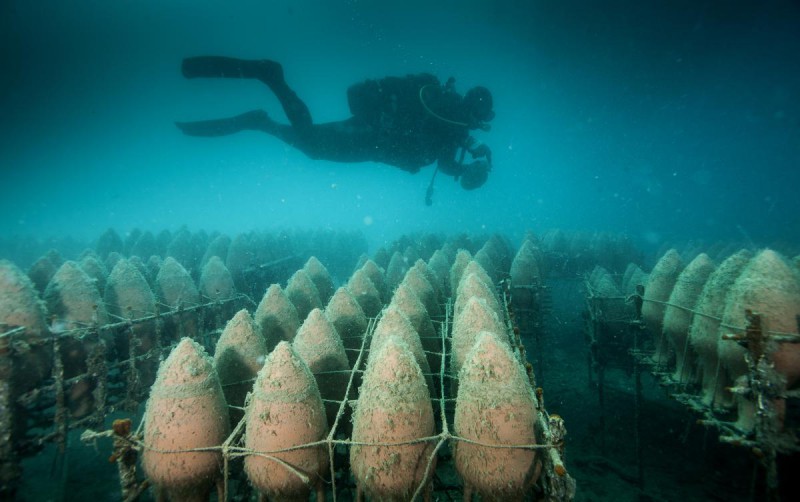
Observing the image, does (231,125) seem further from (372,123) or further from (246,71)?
(372,123)

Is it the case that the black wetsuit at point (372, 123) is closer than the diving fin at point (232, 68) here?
No

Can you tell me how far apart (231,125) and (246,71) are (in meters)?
4.75

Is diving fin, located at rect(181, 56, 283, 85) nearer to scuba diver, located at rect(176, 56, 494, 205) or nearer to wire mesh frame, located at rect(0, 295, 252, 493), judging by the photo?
scuba diver, located at rect(176, 56, 494, 205)

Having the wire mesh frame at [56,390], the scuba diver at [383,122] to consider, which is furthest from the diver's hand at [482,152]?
the wire mesh frame at [56,390]

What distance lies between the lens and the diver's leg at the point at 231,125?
20328 mm

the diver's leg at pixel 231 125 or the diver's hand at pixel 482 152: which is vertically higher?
the diver's leg at pixel 231 125

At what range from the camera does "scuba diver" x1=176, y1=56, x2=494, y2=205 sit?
56.2 feet

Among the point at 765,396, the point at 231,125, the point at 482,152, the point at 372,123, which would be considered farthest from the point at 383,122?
the point at 765,396

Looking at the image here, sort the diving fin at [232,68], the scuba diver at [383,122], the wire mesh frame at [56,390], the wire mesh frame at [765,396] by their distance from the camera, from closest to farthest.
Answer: the wire mesh frame at [765,396]
the wire mesh frame at [56,390]
the diving fin at [232,68]
the scuba diver at [383,122]

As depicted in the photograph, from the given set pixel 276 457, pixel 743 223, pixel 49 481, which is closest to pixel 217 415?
pixel 276 457

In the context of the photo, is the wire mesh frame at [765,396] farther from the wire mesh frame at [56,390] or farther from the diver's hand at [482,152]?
the diver's hand at [482,152]

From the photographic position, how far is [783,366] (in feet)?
14.1

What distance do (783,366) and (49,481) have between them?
12380 millimetres

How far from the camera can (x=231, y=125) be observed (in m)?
20.8
